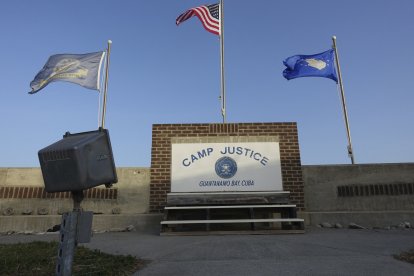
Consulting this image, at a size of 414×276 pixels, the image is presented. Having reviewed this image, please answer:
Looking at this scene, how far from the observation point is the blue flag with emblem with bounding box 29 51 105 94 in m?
14.1

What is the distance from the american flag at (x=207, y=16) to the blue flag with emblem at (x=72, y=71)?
13.1 ft

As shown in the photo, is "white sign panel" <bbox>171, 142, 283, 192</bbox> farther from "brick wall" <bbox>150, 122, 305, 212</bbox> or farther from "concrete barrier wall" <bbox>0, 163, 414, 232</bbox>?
"concrete barrier wall" <bbox>0, 163, 414, 232</bbox>

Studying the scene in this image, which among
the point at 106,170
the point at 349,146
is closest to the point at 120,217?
the point at 106,170

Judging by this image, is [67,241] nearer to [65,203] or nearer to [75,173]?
[75,173]

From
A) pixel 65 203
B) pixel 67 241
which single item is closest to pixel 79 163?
pixel 67 241

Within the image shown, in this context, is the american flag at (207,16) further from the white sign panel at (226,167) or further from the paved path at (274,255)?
the paved path at (274,255)

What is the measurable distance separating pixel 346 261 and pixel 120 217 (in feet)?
23.9

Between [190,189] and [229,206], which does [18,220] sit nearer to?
[190,189]

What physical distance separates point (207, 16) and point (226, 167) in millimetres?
7693

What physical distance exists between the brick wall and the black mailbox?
24.7 ft

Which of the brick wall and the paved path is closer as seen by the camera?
the paved path

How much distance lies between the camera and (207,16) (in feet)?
50.2

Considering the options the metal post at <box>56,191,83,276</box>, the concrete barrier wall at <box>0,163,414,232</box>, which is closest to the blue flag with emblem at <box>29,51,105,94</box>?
the concrete barrier wall at <box>0,163,414,232</box>

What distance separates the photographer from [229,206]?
9.51 metres
